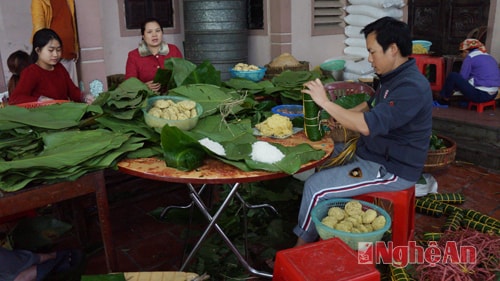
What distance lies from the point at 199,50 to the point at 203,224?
395 cm

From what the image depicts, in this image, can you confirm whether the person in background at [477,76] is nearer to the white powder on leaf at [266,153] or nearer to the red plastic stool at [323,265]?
the white powder on leaf at [266,153]

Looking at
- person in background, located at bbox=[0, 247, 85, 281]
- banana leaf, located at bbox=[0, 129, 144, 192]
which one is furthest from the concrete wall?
banana leaf, located at bbox=[0, 129, 144, 192]

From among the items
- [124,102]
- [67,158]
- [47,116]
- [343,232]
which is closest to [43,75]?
[47,116]

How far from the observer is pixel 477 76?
5.60m

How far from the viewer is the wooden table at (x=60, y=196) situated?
1.84 meters

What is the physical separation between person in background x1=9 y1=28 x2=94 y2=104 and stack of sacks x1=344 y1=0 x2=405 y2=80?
444cm

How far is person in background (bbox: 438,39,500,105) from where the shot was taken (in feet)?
18.2

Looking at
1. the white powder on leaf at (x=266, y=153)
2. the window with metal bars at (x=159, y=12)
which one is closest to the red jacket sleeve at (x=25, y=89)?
the white powder on leaf at (x=266, y=153)

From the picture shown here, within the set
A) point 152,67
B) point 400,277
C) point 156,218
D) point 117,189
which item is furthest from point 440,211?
point 152,67

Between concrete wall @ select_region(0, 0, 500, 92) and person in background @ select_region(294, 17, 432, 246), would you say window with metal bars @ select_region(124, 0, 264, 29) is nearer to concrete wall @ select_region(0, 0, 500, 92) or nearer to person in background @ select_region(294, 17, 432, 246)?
concrete wall @ select_region(0, 0, 500, 92)

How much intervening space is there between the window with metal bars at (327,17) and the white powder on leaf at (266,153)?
5557 millimetres

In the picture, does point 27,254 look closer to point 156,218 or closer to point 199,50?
point 156,218

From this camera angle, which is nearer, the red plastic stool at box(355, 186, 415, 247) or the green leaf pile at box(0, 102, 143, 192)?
the green leaf pile at box(0, 102, 143, 192)

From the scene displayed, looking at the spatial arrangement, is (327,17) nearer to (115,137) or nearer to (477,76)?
(477,76)
